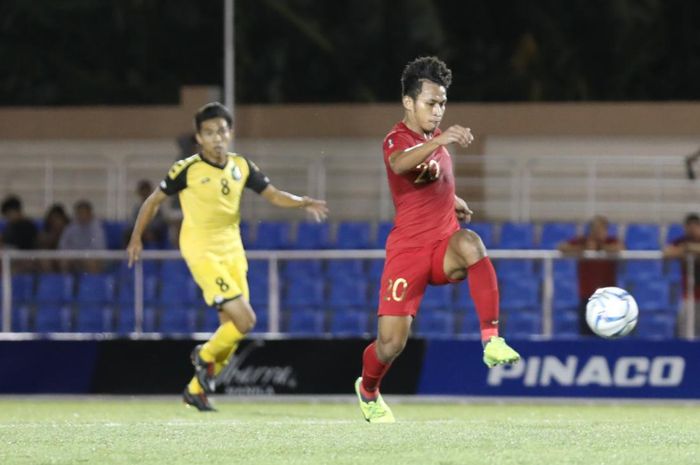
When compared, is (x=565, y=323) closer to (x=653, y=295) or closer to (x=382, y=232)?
(x=653, y=295)

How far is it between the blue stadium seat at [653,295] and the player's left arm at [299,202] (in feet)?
14.3

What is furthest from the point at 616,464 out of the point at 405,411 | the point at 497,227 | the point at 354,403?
the point at 497,227

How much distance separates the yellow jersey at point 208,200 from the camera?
11.6 meters

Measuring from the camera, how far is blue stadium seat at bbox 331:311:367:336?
51.6ft

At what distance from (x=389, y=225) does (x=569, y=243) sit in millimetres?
2987

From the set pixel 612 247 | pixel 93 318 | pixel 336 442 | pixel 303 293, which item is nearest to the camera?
pixel 336 442

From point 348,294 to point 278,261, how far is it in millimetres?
846

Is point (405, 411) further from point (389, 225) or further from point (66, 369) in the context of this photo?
point (389, 225)

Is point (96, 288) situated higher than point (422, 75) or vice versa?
point (422, 75)

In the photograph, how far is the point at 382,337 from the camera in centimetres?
924

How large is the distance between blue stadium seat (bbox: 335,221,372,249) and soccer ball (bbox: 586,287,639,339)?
8.20 meters

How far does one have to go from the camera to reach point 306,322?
15953 millimetres

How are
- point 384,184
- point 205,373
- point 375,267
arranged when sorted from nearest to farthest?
point 205,373
point 375,267
point 384,184

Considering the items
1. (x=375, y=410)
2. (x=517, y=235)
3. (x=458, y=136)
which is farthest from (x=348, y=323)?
(x=458, y=136)
